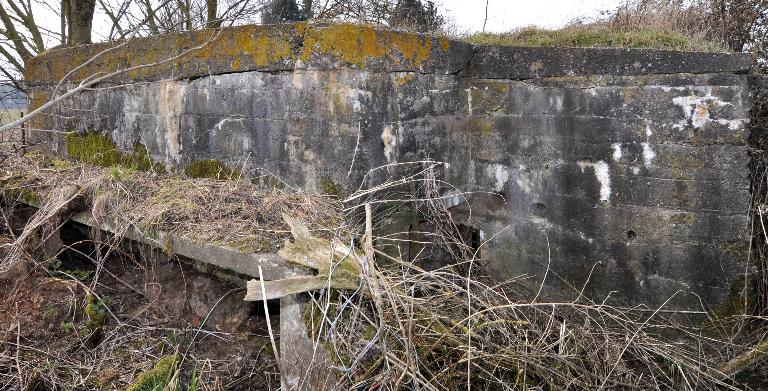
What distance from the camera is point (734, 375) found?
403 cm

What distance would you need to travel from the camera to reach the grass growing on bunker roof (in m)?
3.66

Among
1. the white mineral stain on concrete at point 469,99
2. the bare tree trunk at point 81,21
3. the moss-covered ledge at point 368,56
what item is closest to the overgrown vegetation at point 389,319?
the white mineral stain on concrete at point 469,99

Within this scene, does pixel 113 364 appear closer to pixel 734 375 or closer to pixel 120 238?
pixel 120 238

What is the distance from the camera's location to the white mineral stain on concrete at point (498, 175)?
5.31 metres

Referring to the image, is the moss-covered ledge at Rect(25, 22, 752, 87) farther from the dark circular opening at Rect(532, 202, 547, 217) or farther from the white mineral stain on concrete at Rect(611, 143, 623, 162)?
the dark circular opening at Rect(532, 202, 547, 217)

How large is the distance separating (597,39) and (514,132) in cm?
122

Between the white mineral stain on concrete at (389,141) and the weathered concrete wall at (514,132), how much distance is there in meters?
0.01

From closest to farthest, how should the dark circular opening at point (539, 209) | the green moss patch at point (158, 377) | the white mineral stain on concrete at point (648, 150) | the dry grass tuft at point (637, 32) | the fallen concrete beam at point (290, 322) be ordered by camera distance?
the fallen concrete beam at point (290, 322) → the green moss patch at point (158, 377) → the white mineral stain on concrete at point (648, 150) → the dry grass tuft at point (637, 32) → the dark circular opening at point (539, 209)

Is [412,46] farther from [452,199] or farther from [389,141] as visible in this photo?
[452,199]

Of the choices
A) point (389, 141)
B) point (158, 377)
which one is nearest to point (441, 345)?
point (158, 377)

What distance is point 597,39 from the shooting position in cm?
525

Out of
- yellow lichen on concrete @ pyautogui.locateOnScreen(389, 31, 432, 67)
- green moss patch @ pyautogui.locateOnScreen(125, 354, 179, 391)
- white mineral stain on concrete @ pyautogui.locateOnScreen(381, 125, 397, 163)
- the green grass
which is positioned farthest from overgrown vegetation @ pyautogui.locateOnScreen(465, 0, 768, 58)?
green moss patch @ pyautogui.locateOnScreen(125, 354, 179, 391)

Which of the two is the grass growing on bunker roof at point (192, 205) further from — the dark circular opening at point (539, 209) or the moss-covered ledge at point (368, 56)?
the dark circular opening at point (539, 209)

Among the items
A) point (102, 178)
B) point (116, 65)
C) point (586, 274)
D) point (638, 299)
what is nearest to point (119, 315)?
point (102, 178)
